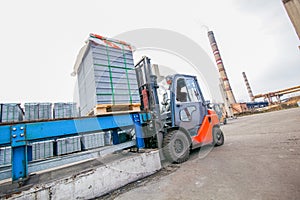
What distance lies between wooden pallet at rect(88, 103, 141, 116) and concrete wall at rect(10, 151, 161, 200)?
0.91 meters

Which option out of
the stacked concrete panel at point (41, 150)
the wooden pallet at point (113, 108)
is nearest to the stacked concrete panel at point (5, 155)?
the stacked concrete panel at point (41, 150)

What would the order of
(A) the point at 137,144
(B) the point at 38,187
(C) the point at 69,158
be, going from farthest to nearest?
1. (A) the point at 137,144
2. (C) the point at 69,158
3. (B) the point at 38,187

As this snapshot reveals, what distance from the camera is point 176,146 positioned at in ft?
11.2

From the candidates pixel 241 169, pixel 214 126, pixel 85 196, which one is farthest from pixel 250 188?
pixel 214 126

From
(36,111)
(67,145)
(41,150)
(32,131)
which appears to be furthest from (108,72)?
(41,150)

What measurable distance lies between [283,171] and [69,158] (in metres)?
3.28

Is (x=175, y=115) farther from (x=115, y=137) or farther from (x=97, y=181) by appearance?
(x=97, y=181)

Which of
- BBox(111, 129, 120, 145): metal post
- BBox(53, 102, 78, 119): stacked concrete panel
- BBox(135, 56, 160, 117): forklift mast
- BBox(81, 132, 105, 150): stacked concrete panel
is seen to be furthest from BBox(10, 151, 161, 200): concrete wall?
BBox(81, 132, 105, 150): stacked concrete panel

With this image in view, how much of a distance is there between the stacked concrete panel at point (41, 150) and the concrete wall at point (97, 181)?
3.22m

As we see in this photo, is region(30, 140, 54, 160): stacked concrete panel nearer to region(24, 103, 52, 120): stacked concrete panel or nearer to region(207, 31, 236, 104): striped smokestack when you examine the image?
region(24, 103, 52, 120): stacked concrete panel

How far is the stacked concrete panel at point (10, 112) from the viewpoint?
3.24 meters

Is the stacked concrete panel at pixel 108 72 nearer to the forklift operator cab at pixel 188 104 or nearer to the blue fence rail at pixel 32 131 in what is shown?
the blue fence rail at pixel 32 131

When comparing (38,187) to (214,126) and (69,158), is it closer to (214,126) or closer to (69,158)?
(69,158)

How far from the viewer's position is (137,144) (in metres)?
3.17
